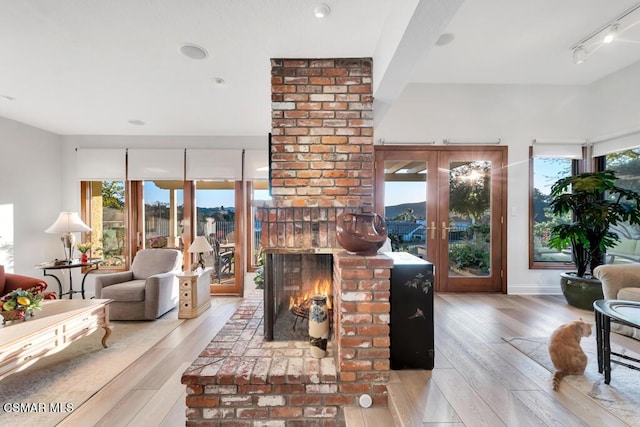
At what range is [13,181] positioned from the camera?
143 inches

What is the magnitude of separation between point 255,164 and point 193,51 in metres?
2.22

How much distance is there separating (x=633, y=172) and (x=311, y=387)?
482cm

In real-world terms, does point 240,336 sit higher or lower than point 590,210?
lower

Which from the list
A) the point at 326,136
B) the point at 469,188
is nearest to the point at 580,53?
the point at 469,188

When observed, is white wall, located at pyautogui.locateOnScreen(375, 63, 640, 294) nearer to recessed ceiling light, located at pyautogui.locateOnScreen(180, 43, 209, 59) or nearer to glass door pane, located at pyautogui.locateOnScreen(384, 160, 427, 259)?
glass door pane, located at pyautogui.locateOnScreen(384, 160, 427, 259)

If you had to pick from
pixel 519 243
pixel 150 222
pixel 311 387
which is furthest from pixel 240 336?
pixel 519 243

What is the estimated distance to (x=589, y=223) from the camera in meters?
3.22

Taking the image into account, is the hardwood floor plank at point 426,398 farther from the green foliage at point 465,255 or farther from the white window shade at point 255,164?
the white window shade at point 255,164

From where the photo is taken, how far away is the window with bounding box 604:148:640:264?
3371 mm

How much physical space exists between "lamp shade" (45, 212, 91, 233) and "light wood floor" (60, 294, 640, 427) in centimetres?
233

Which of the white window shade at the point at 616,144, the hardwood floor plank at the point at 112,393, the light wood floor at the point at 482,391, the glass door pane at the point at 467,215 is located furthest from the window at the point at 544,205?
the hardwood floor plank at the point at 112,393

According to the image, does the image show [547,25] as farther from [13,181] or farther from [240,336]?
[13,181]

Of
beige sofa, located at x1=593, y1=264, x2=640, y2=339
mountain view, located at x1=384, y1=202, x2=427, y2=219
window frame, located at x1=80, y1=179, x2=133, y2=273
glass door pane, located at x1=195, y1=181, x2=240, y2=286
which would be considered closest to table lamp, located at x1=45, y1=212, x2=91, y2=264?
window frame, located at x1=80, y1=179, x2=133, y2=273

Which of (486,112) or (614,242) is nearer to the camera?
(614,242)
